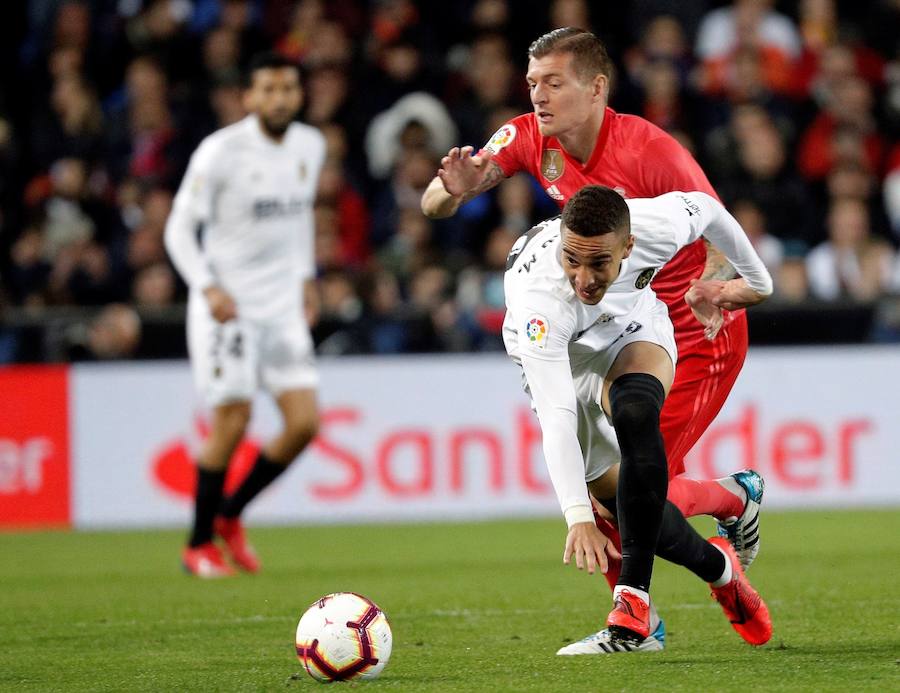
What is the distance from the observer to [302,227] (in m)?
A: 9.20

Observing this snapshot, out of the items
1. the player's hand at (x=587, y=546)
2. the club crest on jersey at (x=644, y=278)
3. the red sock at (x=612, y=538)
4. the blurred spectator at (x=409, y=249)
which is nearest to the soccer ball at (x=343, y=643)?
the player's hand at (x=587, y=546)

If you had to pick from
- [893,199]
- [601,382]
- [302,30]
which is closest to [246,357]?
[601,382]

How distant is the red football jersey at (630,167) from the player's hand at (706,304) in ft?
0.55

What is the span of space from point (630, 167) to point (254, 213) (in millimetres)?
3586

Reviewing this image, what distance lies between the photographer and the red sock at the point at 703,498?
5746 mm

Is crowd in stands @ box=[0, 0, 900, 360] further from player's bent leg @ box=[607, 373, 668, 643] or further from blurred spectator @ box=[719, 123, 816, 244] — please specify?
player's bent leg @ box=[607, 373, 668, 643]

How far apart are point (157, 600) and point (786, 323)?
5856mm

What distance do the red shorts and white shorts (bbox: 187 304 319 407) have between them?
11.0ft

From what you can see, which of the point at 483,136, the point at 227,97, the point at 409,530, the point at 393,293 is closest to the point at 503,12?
the point at 483,136

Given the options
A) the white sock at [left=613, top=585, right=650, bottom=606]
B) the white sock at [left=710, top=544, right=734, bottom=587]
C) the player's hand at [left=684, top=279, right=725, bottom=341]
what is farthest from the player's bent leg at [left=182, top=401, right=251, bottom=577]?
the white sock at [left=613, top=585, right=650, bottom=606]

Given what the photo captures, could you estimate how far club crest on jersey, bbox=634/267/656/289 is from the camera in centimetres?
543

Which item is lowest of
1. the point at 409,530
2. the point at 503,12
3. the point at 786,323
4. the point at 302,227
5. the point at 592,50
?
the point at 409,530

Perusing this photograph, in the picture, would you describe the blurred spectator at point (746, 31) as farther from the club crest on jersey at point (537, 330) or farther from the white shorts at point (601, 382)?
the club crest on jersey at point (537, 330)

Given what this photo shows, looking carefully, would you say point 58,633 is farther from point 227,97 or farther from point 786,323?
point 227,97
